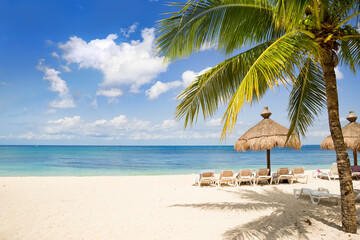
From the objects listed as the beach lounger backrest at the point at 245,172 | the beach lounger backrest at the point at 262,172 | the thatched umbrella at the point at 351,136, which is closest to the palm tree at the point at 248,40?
the beach lounger backrest at the point at 245,172

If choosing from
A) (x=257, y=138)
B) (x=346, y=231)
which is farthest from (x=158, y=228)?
(x=257, y=138)

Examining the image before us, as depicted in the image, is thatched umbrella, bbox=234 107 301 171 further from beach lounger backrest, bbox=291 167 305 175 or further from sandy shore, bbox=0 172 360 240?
sandy shore, bbox=0 172 360 240

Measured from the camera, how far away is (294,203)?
6.46m

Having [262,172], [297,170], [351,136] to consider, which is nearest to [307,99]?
[262,172]

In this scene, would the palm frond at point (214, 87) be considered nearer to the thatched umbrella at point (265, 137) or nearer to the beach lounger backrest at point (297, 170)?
the thatched umbrella at point (265, 137)

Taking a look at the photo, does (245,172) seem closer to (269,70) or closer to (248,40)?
(248,40)

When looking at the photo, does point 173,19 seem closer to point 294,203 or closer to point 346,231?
point 346,231

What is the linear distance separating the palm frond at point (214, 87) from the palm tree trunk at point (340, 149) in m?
1.07

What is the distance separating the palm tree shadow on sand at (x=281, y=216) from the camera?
13.7 feet

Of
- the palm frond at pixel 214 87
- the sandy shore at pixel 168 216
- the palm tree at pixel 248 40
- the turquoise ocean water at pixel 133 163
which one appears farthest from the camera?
the turquoise ocean water at pixel 133 163

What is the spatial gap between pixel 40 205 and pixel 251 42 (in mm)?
6746

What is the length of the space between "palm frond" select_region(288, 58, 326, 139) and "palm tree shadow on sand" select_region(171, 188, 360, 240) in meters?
1.76

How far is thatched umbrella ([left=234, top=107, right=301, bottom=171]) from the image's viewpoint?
9.36 meters

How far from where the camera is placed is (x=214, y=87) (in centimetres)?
428
